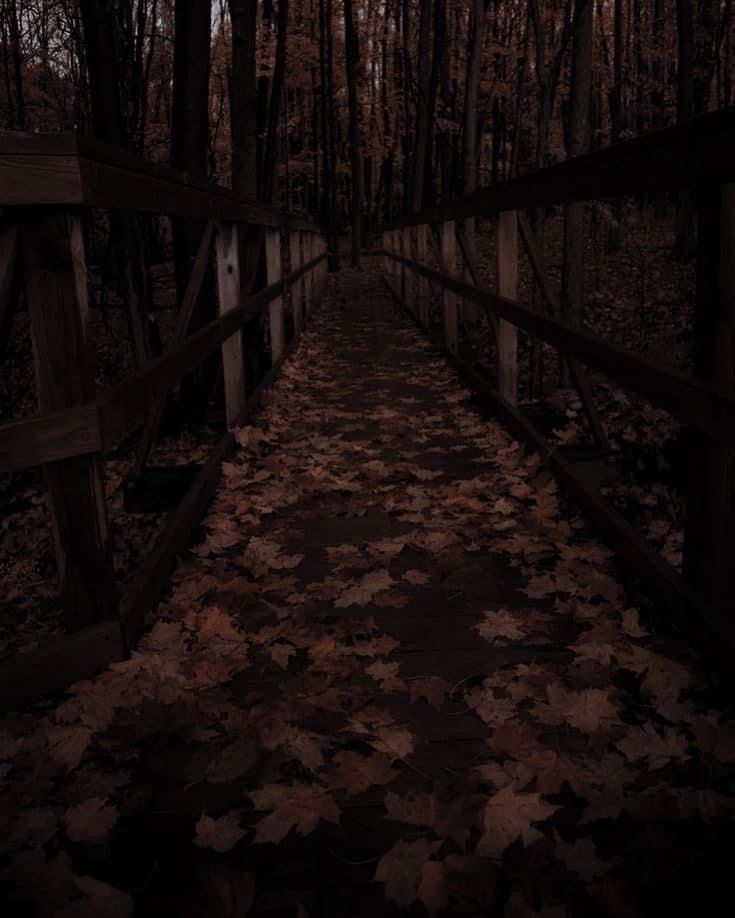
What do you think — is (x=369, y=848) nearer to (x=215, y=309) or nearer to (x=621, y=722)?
(x=621, y=722)

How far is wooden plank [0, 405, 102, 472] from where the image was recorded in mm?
2459

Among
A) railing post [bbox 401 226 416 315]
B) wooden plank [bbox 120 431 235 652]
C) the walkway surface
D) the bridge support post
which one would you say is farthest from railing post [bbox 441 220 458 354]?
the bridge support post

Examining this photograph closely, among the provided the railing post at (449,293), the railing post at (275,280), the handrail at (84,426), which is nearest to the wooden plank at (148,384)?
the handrail at (84,426)

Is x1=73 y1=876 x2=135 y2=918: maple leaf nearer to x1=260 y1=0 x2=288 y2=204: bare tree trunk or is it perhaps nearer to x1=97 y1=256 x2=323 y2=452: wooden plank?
x1=97 y1=256 x2=323 y2=452: wooden plank

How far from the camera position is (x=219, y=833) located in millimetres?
2070

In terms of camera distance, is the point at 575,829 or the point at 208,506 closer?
the point at 575,829

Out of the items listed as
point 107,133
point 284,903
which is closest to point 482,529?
point 284,903

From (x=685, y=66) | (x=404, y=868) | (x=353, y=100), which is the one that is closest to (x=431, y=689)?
(x=404, y=868)

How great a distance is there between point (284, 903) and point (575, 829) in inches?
27.8

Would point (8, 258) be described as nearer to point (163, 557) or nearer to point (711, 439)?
point (163, 557)

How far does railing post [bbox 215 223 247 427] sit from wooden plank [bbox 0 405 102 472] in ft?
8.90

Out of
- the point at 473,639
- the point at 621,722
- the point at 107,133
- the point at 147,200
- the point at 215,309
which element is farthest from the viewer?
the point at 107,133

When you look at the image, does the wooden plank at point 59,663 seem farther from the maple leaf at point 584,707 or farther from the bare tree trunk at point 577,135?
the bare tree trunk at point 577,135

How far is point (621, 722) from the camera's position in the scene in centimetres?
246
